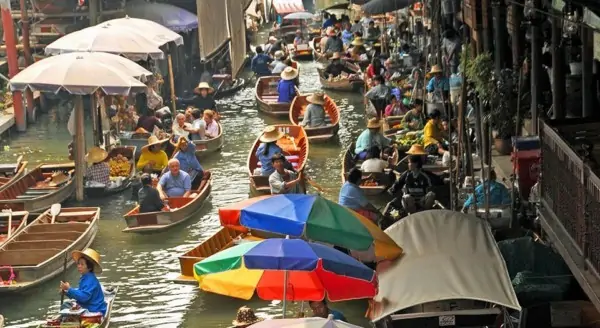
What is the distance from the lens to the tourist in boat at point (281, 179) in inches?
795

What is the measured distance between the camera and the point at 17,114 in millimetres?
30328

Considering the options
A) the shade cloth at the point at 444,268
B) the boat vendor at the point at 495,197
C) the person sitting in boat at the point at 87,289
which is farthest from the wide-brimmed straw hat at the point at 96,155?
the shade cloth at the point at 444,268

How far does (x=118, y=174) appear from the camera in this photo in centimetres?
2403

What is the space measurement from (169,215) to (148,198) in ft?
1.47

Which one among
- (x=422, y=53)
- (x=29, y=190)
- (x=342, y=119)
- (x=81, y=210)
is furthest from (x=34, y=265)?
(x=422, y=53)

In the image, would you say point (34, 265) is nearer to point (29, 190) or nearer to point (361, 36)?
point (29, 190)

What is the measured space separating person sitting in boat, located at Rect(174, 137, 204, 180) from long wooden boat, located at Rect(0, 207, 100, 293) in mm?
2945

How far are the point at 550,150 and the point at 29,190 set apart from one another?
12470 millimetres

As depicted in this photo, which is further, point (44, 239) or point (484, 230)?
point (44, 239)

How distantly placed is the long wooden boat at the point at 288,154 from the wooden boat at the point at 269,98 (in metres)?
5.60

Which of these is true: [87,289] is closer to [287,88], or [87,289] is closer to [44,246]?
[44,246]

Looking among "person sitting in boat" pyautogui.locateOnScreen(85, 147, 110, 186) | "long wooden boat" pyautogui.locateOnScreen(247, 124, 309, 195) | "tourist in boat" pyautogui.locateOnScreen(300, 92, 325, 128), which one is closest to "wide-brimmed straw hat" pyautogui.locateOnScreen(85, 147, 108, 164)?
"person sitting in boat" pyautogui.locateOnScreen(85, 147, 110, 186)

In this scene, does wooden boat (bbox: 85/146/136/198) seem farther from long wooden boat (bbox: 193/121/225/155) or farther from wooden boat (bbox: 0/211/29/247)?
wooden boat (bbox: 0/211/29/247)

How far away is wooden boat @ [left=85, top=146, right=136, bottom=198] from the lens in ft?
76.0
